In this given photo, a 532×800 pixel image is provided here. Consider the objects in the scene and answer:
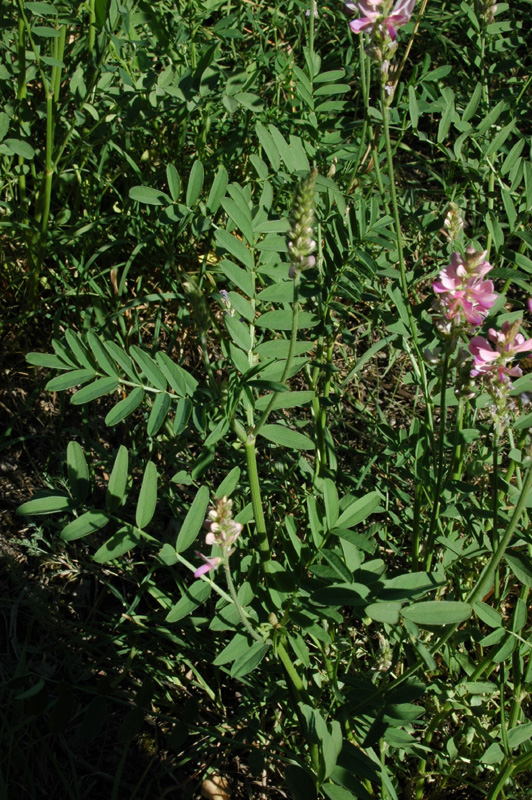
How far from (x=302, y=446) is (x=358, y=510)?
200 mm

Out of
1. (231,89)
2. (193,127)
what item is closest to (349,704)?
(231,89)

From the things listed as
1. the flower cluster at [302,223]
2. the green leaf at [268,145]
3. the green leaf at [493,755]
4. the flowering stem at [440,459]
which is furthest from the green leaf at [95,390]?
the green leaf at [493,755]

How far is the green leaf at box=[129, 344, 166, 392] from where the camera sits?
1602 millimetres

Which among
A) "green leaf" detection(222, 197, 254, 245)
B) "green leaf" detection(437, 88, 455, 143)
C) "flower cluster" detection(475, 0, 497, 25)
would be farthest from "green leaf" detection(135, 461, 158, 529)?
"flower cluster" detection(475, 0, 497, 25)

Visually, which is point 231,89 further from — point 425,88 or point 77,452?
point 77,452

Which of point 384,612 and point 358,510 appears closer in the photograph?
point 384,612

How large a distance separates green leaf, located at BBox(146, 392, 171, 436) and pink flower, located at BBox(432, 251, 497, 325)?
0.67 metres

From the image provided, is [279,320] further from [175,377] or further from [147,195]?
[147,195]

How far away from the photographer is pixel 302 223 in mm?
1170

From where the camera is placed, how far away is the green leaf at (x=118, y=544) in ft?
4.94

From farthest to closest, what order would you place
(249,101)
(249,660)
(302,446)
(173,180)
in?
(249,101) < (173,180) < (302,446) < (249,660)

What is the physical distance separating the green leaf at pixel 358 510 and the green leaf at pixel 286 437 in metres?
0.17

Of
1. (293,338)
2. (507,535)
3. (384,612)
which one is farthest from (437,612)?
(293,338)

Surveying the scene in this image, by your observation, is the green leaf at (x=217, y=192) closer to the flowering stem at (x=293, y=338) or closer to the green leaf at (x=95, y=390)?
the green leaf at (x=95, y=390)
